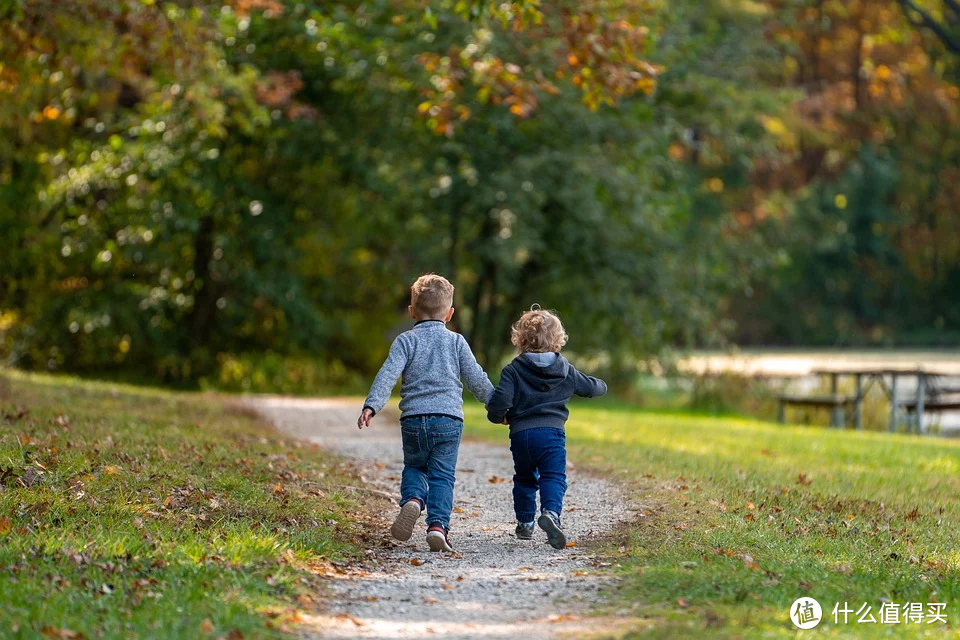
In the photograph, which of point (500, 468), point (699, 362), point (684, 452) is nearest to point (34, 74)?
point (500, 468)

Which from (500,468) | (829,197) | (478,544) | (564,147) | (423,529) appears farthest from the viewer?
(829,197)

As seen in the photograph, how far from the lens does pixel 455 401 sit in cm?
664

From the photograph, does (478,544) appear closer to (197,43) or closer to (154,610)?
(154,610)

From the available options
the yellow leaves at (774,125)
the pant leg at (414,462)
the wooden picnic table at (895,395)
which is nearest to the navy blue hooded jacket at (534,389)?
the pant leg at (414,462)

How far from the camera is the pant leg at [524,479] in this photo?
6.69 meters

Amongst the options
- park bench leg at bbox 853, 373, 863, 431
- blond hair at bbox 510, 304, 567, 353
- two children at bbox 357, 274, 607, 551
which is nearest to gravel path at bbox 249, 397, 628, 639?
two children at bbox 357, 274, 607, 551

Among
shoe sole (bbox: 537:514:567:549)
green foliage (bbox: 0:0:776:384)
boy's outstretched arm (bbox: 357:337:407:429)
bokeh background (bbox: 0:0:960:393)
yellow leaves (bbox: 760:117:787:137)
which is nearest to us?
boy's outstretched arm (bbox: 357:337:407:429)

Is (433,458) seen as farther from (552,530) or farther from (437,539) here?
(552,530)

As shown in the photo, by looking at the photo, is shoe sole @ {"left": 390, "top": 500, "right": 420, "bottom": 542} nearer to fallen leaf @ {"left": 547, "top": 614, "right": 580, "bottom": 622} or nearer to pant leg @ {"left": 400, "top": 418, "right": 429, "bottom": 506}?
pant leg @ {"left": 400, "top": 418, "right": 429, "bottom": 506}

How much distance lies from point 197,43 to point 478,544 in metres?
8.93

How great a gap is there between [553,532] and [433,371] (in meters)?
1.08

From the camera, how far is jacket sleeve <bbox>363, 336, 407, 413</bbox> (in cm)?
637

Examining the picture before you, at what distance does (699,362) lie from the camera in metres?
22.9

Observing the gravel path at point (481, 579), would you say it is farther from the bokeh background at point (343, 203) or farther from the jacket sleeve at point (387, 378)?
the bokeh background at point (343, 203)
